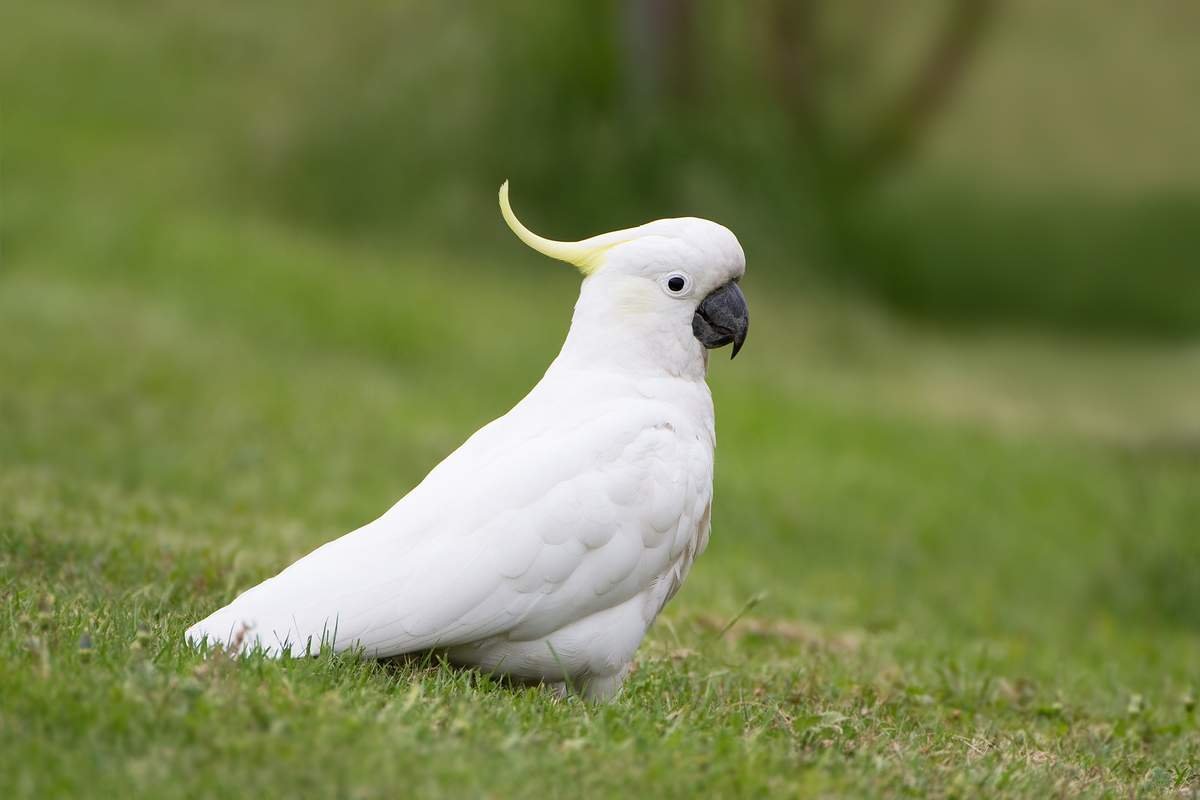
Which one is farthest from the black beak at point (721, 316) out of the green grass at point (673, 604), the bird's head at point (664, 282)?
the green grass at point (673, 604)

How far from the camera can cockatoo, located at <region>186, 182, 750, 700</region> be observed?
121 inches

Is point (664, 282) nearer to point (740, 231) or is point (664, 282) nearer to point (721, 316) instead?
point (721, 316)

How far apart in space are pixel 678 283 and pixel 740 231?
8.66 meters

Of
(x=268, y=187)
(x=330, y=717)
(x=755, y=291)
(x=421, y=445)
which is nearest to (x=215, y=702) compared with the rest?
(x=330, y=717)

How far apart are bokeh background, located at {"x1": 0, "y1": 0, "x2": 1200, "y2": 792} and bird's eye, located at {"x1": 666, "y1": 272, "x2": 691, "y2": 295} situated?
322 centimetres

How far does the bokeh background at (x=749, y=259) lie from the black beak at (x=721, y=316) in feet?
10.2

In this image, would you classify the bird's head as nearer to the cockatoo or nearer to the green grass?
the cockatoo

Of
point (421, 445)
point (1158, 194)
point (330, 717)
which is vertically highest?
point (1158, 194)

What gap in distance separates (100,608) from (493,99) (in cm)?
916

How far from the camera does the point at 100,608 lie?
351 cm

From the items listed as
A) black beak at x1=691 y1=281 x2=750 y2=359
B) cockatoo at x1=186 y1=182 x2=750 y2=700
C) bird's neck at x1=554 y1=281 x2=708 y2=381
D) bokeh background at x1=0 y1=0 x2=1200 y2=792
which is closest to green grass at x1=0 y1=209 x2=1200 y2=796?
bokeh background at x1=0 y1=0 x2=1200 y2=792

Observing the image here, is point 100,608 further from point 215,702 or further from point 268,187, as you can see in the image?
point 268,187

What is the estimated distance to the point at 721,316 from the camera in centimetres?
357

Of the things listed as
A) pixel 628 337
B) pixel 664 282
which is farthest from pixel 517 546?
pixel 664 282
